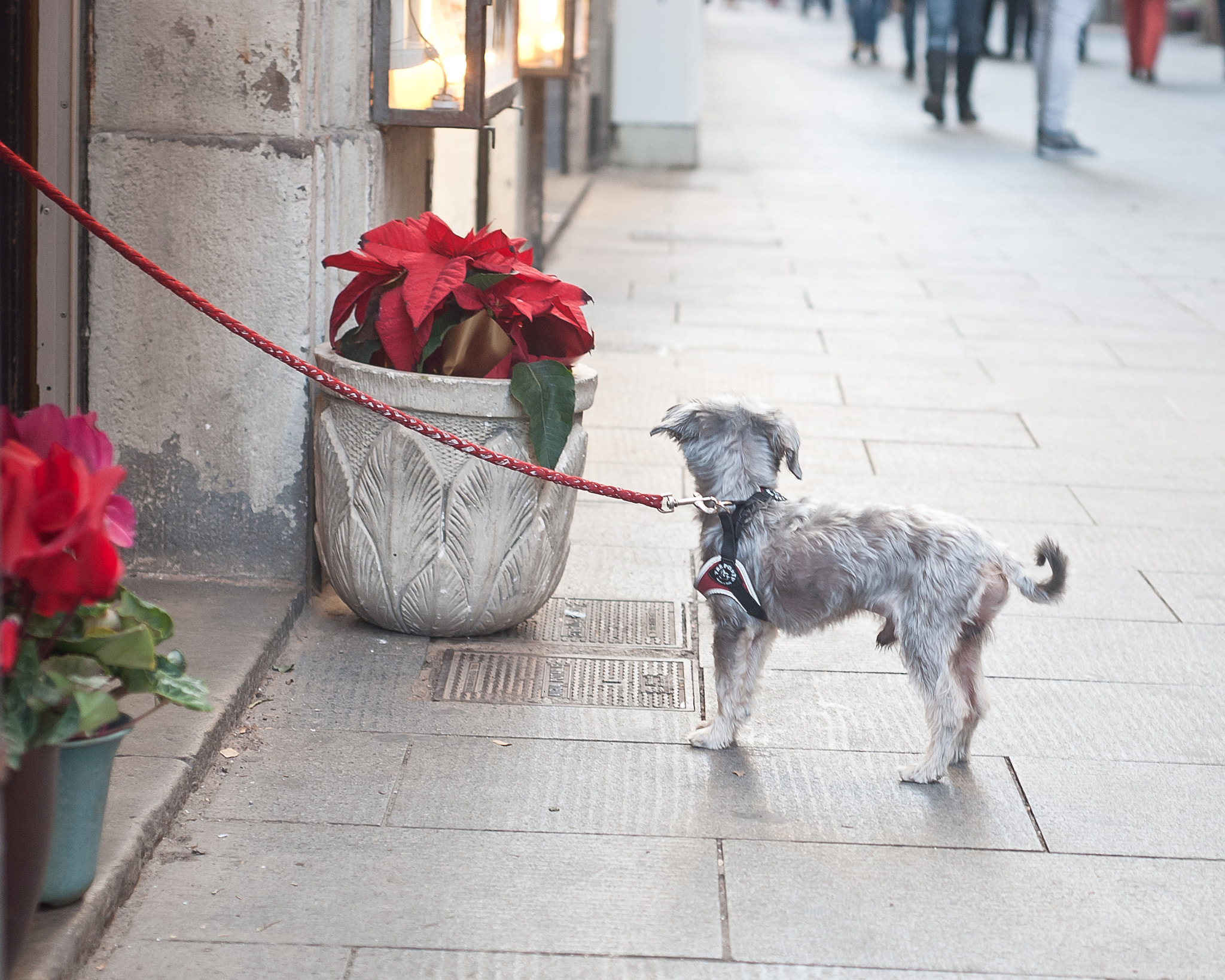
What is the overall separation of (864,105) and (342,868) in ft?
63.1

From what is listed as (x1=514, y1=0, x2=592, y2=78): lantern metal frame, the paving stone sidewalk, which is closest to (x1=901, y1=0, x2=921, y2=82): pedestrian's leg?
(x1=514, y1=0, x2=592, y2=78): lantern metal frame

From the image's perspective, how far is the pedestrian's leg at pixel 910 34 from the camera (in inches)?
841

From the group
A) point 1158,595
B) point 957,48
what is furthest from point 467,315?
point 957,48

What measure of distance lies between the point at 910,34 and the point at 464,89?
1941cm

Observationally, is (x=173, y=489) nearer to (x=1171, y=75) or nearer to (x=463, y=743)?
(x=463, y=743)

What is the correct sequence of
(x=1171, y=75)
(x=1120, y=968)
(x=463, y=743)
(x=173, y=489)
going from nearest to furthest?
(x=1120, y=968)
(x=463, y=743)
(x=173, y=489)
(x=1171, y=75)

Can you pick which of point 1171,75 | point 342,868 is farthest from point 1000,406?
point 1171,75

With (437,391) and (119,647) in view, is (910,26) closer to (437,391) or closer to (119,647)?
(437,391)

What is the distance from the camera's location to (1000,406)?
663 cm

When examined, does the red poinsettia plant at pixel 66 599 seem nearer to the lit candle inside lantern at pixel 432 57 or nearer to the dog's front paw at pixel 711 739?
the dog's front paw at pixel 711 739

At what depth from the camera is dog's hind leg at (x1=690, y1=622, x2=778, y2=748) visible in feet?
10.9

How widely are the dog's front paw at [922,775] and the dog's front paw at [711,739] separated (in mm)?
427

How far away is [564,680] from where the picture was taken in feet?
12.3

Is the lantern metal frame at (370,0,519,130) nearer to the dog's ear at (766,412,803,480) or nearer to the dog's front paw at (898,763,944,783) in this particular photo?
the dog's ear at (766,412,803,480)
